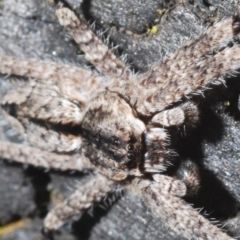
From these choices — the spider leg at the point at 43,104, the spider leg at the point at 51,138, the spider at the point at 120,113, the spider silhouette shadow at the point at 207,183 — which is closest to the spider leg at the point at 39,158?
the spider at the point at 120,113

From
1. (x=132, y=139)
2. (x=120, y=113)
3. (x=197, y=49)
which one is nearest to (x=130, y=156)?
(x=132, y=139)

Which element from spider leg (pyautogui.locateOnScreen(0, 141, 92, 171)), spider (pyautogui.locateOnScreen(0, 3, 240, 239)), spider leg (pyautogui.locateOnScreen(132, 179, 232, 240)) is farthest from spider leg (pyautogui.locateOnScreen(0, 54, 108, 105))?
spider leg (pyautogui.locateOnScreen(132, 179, 232, 240))

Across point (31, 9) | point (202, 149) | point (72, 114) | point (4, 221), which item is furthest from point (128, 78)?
point (4, 221)

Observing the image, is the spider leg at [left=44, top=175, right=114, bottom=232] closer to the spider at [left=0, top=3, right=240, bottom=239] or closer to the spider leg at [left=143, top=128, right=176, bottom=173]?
the spider at [left=0, top=3, right=240, bottom=239]

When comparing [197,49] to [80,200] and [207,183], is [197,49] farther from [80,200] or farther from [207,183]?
Answer: [80,200]

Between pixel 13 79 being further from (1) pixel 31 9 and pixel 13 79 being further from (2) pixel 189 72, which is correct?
(2) pixel 189 72

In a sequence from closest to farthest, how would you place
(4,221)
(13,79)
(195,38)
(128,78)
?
(195,38) → (128,78) → (13,79) → (4,221)
